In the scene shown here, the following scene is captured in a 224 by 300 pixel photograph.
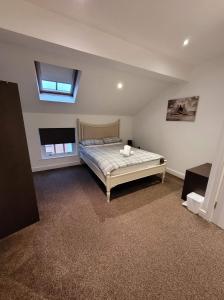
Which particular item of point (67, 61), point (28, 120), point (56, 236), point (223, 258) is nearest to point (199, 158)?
point (223, 258)

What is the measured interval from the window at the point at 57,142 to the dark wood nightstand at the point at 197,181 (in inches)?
122

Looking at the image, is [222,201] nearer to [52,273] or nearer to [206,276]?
[206,276]

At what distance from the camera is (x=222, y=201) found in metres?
1.85

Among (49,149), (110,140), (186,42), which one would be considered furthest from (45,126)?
(186,42)

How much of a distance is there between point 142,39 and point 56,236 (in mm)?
3072

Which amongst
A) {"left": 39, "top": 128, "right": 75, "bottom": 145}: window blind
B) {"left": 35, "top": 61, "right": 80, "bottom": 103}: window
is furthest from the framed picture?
{"left": 39, "top": 128, "right": 75, "bottom": 145}: window blind

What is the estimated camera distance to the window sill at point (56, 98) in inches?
123

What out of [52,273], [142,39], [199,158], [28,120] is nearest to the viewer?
[52,273]

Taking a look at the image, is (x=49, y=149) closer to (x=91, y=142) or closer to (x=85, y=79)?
(x=91, y=142)

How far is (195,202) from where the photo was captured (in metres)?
2.13

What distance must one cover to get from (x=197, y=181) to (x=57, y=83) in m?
3.71

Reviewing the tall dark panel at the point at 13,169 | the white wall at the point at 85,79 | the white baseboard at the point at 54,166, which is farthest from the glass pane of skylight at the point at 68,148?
the tall dark panel at the point at 13,169

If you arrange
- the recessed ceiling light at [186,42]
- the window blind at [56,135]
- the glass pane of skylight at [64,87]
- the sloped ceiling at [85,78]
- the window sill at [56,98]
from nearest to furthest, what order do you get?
the sloped ceiling at [85,78], the recessed ceiling light at [186,42], the window sill at [56,98], the glass pane of skylight at [64,87], the window blind at [56,135]

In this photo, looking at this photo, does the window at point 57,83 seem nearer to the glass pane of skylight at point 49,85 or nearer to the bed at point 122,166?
the glass pane of skylight at point 49,85
